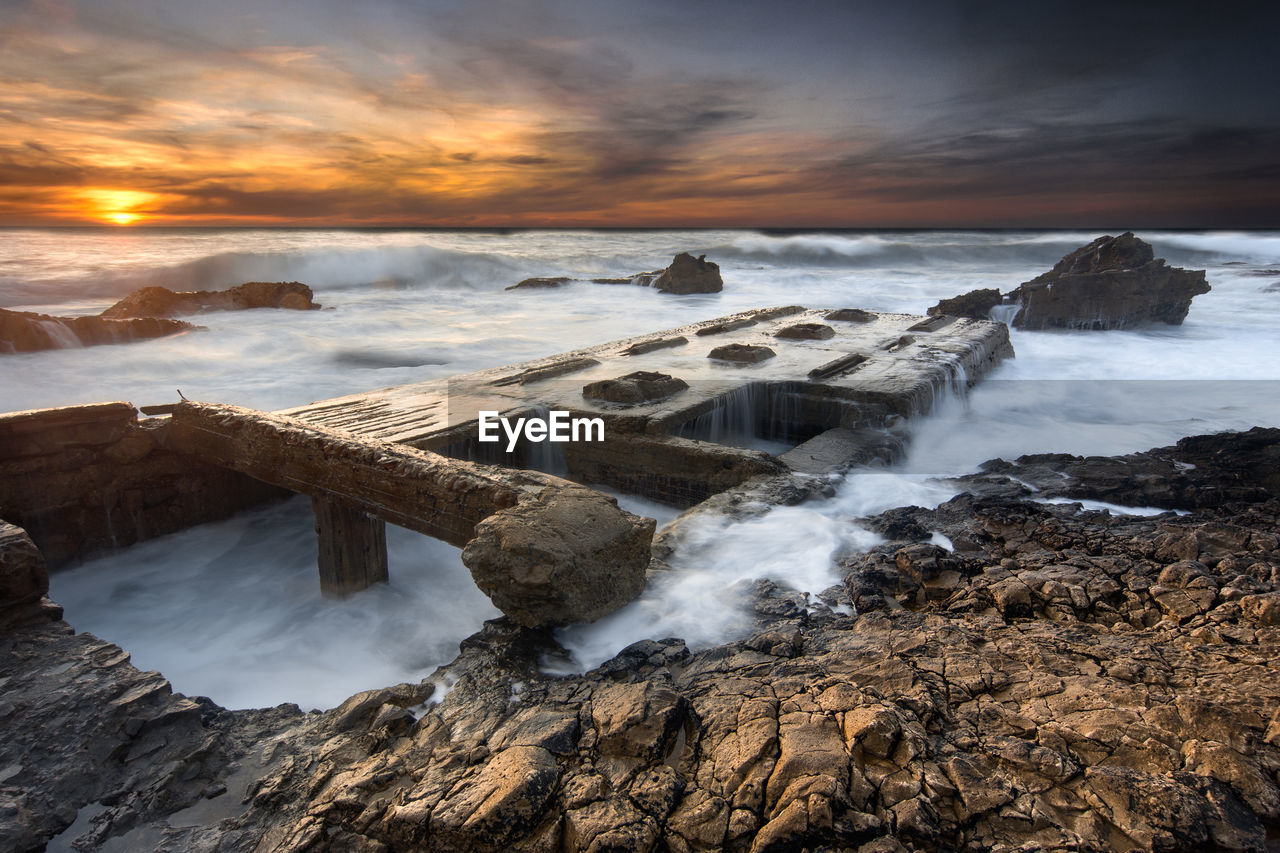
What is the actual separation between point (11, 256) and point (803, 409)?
5062 centimetres

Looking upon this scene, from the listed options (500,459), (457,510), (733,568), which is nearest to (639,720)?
(733,568)

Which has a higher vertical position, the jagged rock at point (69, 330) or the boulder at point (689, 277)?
the boulder at point (689, 277)

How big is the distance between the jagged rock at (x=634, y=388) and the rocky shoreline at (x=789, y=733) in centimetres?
445

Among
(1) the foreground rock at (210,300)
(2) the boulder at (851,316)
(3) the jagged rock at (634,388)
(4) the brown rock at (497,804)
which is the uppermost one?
(1) the foreground rock at (210,300)

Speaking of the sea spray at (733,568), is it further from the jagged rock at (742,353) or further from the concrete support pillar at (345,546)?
the jagged rock at (742,353)

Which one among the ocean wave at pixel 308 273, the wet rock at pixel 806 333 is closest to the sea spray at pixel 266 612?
the wet rock at pixel 806 333

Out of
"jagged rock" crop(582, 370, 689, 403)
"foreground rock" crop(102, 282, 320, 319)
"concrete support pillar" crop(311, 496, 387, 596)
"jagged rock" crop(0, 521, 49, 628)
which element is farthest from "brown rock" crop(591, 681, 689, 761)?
"foreground rock" crop(102, 282, 320, 319)

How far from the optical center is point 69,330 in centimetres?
1681

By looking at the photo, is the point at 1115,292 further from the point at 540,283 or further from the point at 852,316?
the point at 540,283

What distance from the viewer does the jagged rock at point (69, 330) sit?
15828 millimetres

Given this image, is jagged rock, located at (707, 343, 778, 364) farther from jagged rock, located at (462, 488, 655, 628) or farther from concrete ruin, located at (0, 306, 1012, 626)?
jagged rock, located at (462, 488, 655, 628)

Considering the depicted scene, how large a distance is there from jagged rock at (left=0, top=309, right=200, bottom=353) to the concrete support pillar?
14.7 metres

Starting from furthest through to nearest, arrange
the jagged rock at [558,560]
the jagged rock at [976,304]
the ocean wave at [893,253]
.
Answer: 1. the ocean wave at [893,253]
2. the jagged rock at [976,304]
3. the jagged rock at [558,560]

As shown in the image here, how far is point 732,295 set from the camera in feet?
97.6
